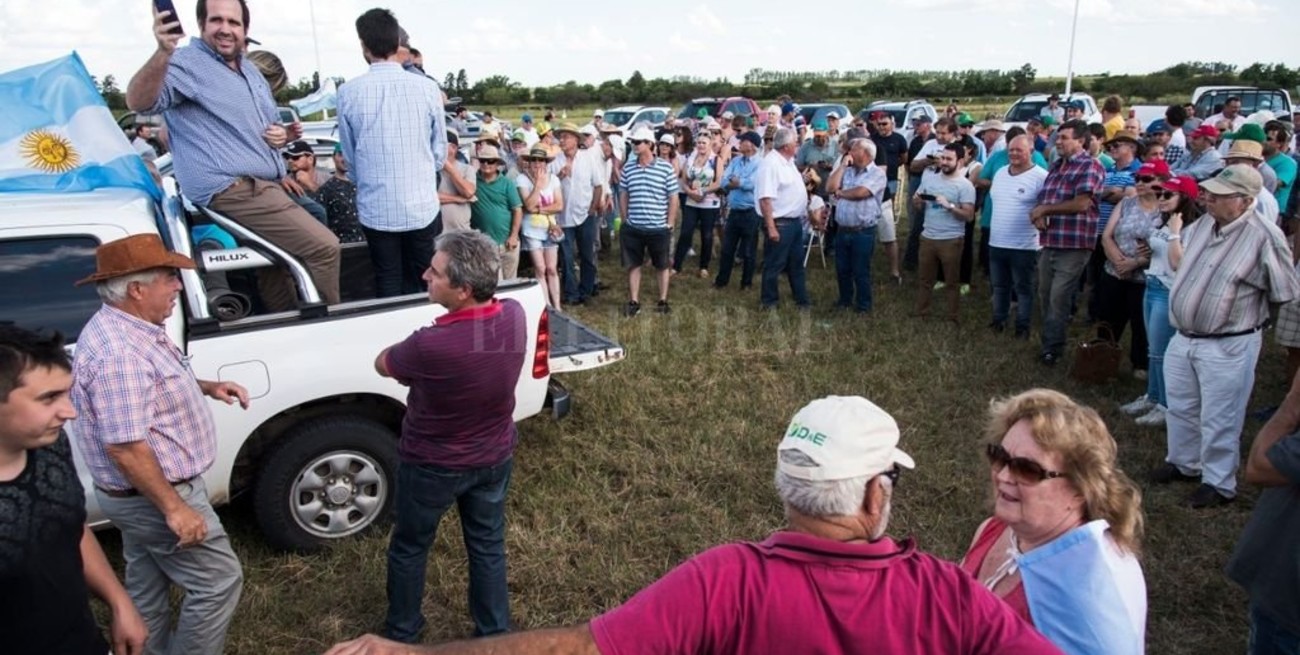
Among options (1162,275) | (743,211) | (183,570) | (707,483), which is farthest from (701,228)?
(183,570)

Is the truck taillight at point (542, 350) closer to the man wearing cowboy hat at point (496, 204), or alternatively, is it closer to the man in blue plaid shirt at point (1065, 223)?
the man wearing cowboy hat at point (496, 204)

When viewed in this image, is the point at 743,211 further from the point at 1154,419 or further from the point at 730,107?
the point at 730,107

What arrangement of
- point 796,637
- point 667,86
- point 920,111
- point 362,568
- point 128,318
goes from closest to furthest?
point 796,637 < point 128,318 < point 362,568 < point 920,111 < point 667,86

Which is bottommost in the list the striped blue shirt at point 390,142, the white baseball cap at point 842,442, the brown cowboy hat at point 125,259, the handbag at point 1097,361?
the handbag at point 1097,361

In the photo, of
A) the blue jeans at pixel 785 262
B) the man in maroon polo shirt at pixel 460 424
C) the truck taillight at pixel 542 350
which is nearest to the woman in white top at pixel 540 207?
the blue jeans at pixel 785 262

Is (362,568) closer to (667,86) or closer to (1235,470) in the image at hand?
(1235,470)

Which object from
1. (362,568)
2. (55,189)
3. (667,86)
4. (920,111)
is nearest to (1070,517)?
(362,568)

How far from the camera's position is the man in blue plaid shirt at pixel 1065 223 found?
665 cm

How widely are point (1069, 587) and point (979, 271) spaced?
29.8 ft

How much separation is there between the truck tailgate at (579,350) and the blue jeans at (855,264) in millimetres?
3916

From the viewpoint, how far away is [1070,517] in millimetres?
2115

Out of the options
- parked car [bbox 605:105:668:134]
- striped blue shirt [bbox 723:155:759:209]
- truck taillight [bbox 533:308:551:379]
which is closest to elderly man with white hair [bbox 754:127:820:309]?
striped blue shirt [bbox 723:155:759:209]

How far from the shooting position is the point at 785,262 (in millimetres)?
8664

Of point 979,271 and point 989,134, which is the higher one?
point 989,134
